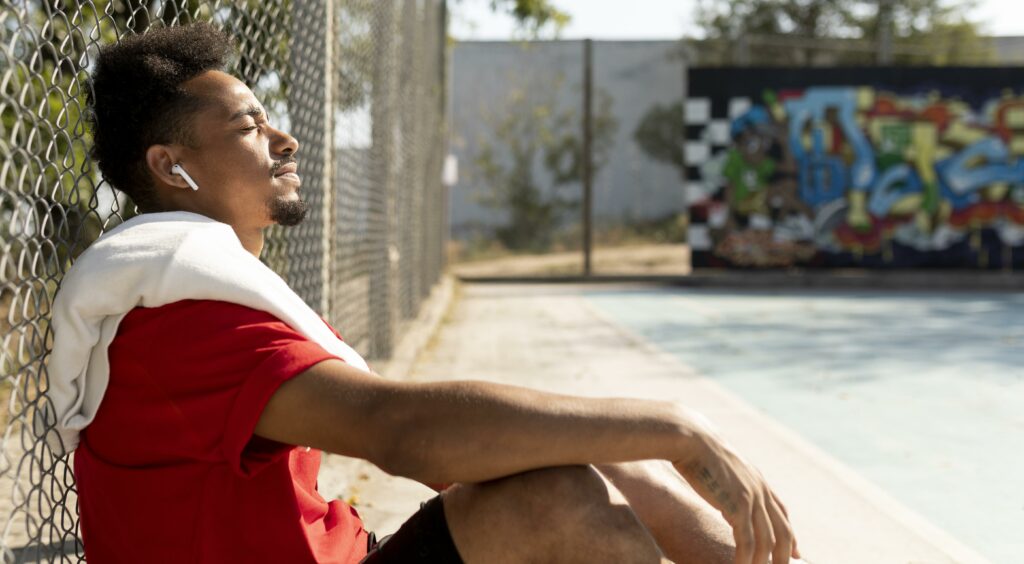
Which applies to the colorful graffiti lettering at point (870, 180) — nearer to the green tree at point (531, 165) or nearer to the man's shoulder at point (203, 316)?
the green tree at point (531, 165)

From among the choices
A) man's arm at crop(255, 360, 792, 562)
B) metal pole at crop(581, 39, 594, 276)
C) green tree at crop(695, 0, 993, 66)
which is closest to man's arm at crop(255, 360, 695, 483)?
man's arm at crop(255, 360, 792, 562)

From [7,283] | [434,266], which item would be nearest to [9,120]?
[7,283]

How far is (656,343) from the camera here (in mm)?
9297

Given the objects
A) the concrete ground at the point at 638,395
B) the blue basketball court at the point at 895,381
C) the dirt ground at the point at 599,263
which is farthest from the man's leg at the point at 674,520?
the dirt ground at the point at 599,263

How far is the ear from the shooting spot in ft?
6.40

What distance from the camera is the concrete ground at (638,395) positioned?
3.71m

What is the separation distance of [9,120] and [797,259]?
47.1 feet

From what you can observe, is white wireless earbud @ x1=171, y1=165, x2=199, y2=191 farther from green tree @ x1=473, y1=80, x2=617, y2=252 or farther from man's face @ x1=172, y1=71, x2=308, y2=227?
green tree @ x1=473, y1=80, x2=617, y2=252

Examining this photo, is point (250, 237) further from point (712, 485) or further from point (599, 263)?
point (599, 263)

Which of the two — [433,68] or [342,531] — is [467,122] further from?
[342,531]

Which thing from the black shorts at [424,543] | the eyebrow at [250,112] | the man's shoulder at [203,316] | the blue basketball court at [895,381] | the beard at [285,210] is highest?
the eyebrow at [250,112]

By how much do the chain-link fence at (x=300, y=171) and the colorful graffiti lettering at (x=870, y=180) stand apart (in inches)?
317

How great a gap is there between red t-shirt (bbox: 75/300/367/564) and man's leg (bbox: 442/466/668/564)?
0.28 m

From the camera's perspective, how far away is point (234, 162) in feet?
6.66
